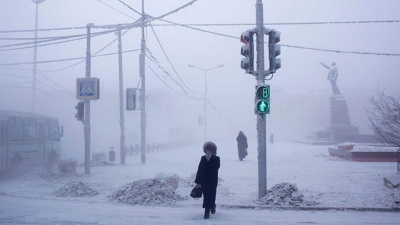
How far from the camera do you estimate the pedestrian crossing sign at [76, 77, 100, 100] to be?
692 inches

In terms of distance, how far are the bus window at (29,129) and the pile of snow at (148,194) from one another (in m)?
8.82

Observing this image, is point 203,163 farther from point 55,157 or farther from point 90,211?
point 55,157

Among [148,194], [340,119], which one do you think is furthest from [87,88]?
[340,119]

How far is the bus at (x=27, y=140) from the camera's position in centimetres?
1658

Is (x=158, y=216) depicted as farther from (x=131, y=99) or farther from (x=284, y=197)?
(x=131, y=99)

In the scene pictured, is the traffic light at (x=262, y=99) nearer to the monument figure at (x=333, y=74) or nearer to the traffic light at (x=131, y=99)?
the traffic light at (x=131, y=99)

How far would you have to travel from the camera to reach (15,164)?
Result: 56.6 feet

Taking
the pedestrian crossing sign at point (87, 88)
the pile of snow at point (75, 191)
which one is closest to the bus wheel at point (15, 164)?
the pedestrian crossing sign at point (87, 88)

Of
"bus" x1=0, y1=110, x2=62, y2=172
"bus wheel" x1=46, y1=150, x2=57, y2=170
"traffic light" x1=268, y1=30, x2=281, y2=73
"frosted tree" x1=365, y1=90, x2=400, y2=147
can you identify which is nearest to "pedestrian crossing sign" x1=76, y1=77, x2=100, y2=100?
"bus" x1=0, y1=110, x2=62, y2=172

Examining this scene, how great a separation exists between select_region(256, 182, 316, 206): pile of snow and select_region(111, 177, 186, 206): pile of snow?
2327mm

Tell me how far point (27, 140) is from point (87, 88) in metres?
3.82

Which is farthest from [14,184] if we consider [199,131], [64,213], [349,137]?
[199,131]

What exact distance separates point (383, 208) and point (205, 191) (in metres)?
4.36

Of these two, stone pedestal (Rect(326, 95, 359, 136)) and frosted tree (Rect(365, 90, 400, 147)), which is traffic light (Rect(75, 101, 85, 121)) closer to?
frosted tree (Rect(365, 90, 400, 147))
